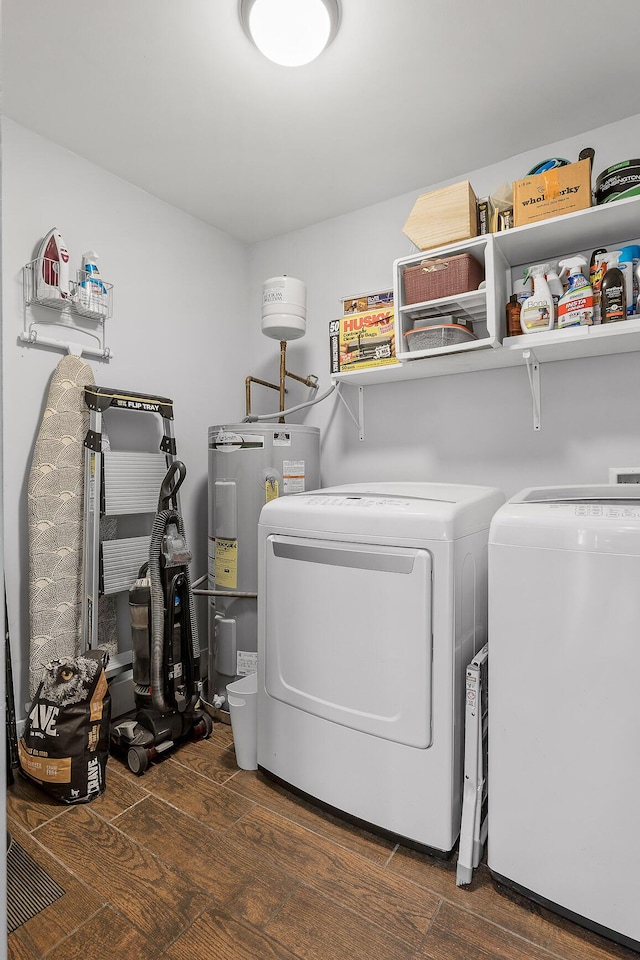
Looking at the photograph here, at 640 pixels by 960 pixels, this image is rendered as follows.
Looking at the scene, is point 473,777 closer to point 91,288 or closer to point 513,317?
point 513,317

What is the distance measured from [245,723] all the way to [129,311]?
1.93m

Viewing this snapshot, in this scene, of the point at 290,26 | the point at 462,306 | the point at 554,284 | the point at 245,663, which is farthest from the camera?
the point at 245,663

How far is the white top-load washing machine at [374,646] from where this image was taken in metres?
1.55

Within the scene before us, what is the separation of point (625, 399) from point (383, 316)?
1.06 meters

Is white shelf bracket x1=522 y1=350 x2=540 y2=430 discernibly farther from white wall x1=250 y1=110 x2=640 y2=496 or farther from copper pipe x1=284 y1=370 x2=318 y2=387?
copper pipe x1=284 y1=370 x2=318 y2=387

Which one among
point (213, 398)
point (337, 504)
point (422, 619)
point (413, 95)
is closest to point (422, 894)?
point (422, 619)

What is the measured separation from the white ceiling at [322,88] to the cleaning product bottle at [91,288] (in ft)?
1.63

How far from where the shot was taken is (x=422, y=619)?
156cm

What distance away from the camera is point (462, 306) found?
7.29ft

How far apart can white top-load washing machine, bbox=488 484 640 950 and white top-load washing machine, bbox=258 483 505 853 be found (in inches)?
6.0

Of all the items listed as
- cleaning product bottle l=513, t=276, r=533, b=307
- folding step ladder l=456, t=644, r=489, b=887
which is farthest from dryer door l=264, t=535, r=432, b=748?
cleaning product bottle l=513, t=276, r=533, b=307

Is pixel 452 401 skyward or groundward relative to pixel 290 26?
groundward

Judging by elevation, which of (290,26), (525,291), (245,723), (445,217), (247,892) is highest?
(290,26)

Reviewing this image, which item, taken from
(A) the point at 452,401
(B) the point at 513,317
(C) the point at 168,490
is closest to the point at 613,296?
(B) the point at 513,317
